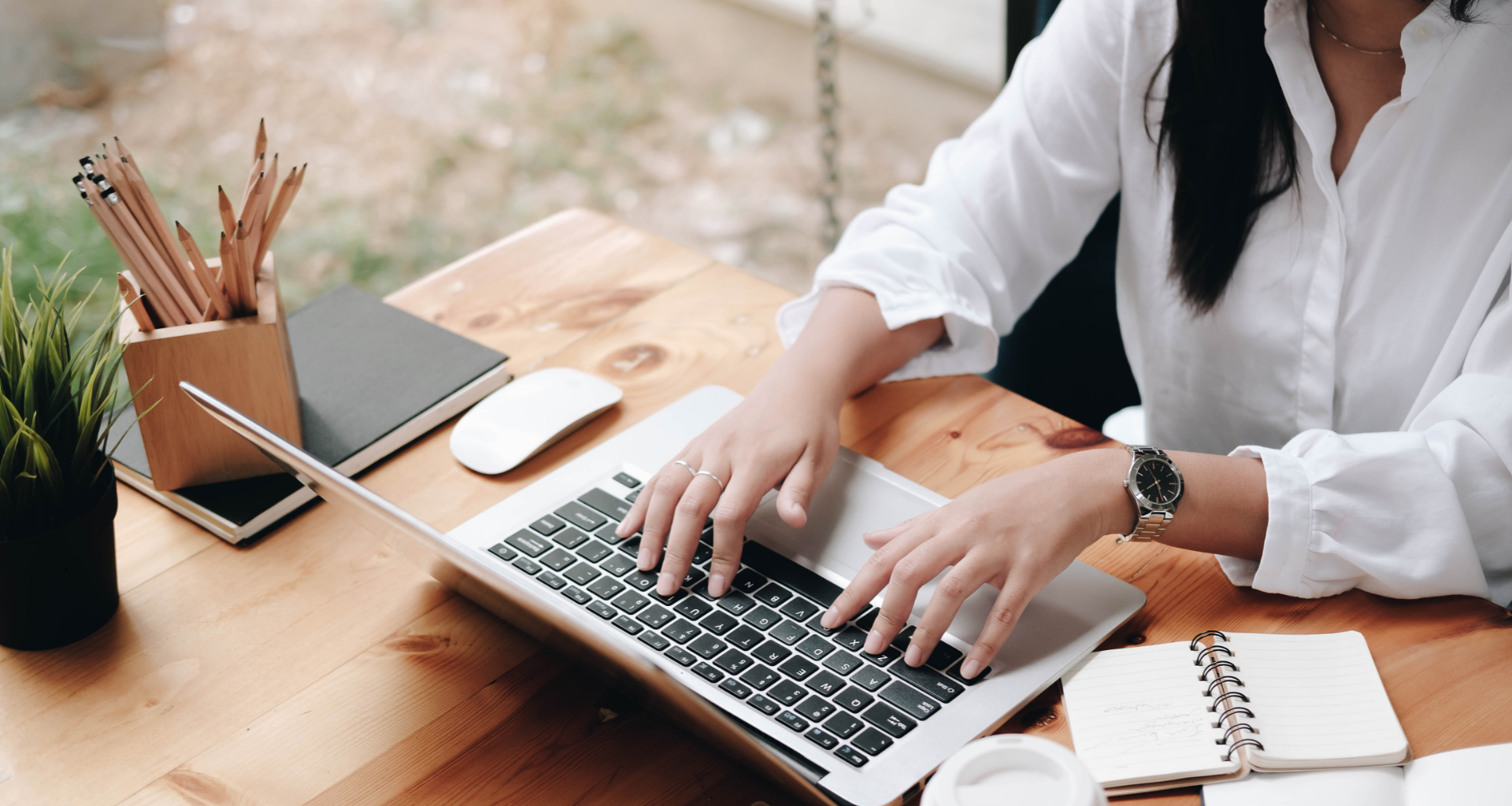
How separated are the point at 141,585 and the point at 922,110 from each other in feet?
8.12

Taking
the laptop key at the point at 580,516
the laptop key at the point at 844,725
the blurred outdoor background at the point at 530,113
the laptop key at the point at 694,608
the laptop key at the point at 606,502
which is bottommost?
the blurred outdoor background at the point at 530,113

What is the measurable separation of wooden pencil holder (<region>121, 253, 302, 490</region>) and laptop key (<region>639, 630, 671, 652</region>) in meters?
0.36

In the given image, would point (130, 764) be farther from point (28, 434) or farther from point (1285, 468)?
point (1285, 468)

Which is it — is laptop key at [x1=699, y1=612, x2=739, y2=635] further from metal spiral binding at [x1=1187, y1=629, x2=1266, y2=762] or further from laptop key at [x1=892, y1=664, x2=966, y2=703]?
metal spiral binding at [x1=1187, y1=629, x2=1266, y2=762]

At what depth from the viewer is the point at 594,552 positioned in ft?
2.51

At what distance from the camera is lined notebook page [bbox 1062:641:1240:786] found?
0.59 metres

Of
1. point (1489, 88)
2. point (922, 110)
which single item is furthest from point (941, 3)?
point (1489, 88)

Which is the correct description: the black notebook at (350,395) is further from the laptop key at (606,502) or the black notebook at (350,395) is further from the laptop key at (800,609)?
the laptop key at (800,609)

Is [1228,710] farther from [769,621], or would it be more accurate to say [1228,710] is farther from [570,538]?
[570,538]

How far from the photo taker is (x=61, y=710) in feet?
2.28

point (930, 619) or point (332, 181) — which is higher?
point (930, 619)

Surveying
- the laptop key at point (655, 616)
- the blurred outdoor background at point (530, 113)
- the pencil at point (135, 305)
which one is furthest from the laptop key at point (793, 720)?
the blurred outdoor background at point (530, 113)

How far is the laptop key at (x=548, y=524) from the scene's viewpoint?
784 mm

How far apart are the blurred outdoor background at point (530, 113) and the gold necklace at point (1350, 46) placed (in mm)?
1779
